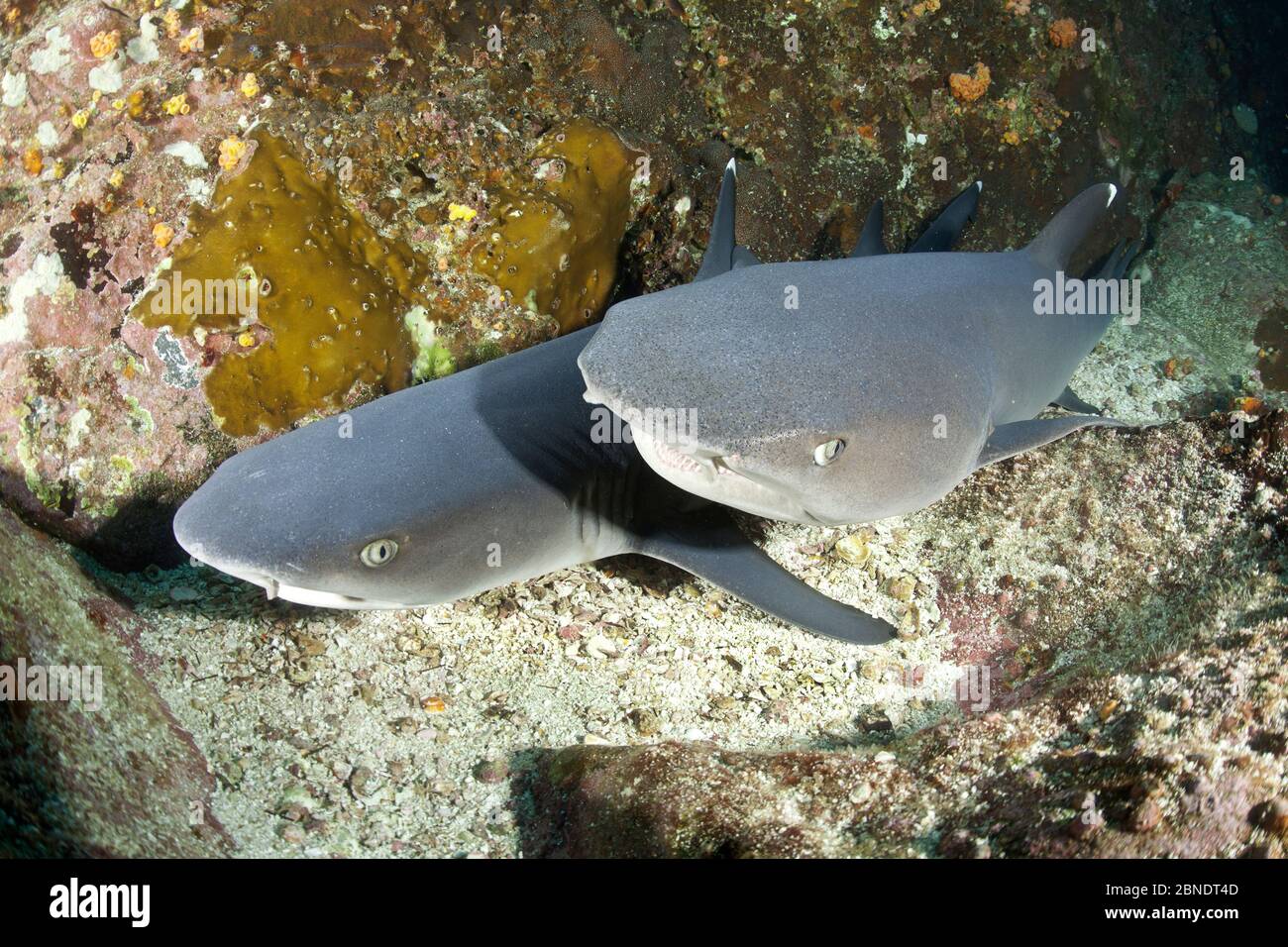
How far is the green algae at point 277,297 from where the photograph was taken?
3.41 meters

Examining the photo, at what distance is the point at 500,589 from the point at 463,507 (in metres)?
0.94

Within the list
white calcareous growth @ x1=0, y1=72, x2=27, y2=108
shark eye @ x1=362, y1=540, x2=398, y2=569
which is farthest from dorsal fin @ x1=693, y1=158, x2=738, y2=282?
white calcareous growth @ x1=0, y1=72, x2=27, y2=108

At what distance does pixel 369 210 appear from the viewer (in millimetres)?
3828

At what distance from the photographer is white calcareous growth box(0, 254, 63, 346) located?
3527 mm

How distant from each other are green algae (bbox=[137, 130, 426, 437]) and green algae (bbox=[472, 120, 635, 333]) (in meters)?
0.67

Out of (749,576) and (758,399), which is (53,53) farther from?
(749,576)

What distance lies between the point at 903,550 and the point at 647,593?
1.38 meters

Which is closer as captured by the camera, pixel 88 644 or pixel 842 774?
pixel 842 774

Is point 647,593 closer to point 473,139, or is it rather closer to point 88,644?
point 88,644

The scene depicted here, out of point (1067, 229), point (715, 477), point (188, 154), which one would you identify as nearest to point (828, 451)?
point (715, 477)

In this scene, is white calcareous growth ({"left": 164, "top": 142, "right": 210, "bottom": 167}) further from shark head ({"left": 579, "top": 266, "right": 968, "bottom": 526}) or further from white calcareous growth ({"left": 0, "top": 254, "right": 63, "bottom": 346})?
shark head ({"left": 579, "top": 266, "right": 968, "bottom": 526})

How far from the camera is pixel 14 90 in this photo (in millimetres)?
4039

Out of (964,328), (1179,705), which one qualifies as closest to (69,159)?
(964,328)

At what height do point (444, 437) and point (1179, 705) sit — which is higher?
point (444, 437)
